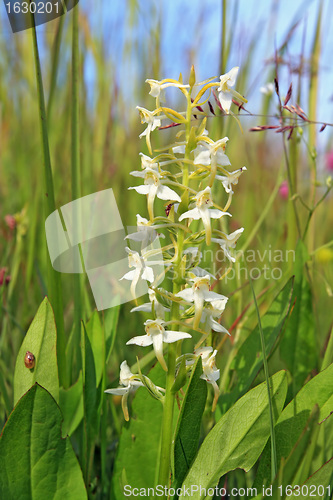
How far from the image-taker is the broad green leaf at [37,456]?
706 millimetres

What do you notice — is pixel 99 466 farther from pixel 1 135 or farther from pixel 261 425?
pixel 1 135

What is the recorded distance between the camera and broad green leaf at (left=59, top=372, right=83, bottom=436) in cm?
93

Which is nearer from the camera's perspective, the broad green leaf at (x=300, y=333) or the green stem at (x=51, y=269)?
the green stem at (x=51, y=269)

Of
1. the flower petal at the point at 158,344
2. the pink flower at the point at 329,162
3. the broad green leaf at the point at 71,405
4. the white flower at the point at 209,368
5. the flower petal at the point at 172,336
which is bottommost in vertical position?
the pink flower at the point at 329,162

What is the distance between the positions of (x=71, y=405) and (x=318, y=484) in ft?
1.67

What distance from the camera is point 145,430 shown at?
851mm

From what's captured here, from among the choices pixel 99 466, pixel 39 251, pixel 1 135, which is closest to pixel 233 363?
pixel 99 466

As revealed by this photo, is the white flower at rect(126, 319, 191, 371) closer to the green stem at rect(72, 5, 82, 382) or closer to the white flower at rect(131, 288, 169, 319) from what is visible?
the white flower at rect(131, 288, 169, 319)

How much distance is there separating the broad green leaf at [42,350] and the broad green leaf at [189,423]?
24 centimetres

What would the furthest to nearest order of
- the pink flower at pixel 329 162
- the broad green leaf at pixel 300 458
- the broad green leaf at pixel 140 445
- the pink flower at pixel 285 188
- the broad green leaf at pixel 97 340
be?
the pink flower at pixel 329 162 < the pink flower at pixel 285 188 < the broad green leaf at pixel 97 340 < the broad green leaf at pixel 140 445 < the broad green leaf at pixel 300 458

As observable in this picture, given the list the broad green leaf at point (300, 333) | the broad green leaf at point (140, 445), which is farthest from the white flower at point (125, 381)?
the broad green leaf at point (300, 333)

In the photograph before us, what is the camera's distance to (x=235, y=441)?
2.32 ft

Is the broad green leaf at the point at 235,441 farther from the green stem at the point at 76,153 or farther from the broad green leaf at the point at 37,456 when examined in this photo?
the green stem at the point at 76,153

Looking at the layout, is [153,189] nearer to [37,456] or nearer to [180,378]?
[180,378]
